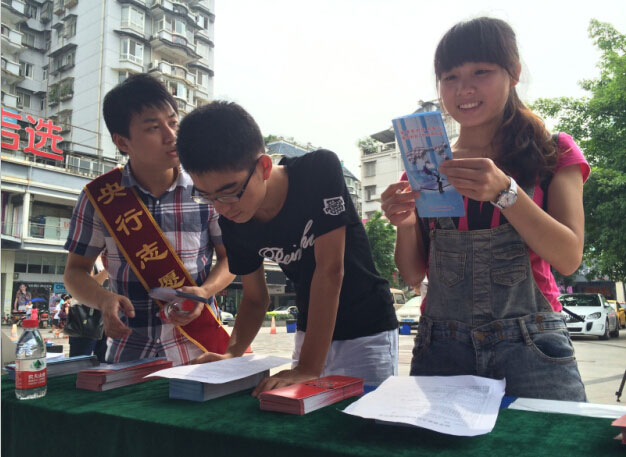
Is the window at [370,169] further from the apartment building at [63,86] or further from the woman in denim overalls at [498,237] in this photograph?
the woman in denim overalls at [498,237]

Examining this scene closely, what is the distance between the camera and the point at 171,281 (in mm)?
1944

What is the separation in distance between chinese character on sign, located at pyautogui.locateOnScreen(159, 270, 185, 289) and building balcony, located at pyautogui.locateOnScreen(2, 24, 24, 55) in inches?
1041

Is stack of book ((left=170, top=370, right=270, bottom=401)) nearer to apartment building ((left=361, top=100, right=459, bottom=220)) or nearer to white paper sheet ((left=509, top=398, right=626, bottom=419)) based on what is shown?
white paper sheet ((left=509, top=398, right=626, bottom=419))

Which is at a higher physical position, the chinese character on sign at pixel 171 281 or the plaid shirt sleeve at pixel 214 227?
the plaid shirt sleeve at pixel 214 227

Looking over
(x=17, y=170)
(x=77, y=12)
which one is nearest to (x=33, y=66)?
(x=77, y=12)

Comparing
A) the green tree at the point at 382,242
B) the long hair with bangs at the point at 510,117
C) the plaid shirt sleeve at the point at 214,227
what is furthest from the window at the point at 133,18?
the long hair with bangs at the point at 510,117

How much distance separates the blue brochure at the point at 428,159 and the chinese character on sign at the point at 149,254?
3.59 feet

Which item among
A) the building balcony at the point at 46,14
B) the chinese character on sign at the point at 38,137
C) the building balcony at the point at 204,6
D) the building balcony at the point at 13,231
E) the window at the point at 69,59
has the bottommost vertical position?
the building balcony at the point at 13,231

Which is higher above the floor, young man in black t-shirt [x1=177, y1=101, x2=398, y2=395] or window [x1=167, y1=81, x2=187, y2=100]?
window [x1=167, y1=81, x2=187, y2=100]

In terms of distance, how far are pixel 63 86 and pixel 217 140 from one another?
92.8 feet

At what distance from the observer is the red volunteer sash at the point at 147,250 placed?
193 centimetres

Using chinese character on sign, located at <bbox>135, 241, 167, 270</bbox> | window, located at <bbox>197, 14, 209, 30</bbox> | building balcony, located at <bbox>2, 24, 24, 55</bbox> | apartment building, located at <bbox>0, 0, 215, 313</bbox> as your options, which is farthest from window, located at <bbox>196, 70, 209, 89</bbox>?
chinese character on sign, located at <bbox>135, 241, 167, 270</bbox>

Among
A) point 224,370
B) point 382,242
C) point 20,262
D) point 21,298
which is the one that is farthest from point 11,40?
point 224,370

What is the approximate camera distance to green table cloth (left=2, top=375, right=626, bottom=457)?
79cm
